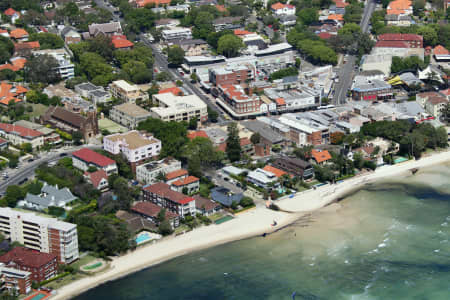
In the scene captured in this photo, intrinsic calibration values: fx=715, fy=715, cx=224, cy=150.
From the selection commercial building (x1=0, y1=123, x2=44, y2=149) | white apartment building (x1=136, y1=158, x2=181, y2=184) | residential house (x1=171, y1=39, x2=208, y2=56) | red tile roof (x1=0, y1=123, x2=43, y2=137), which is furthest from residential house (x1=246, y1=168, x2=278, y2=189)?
residential house (x1=171, y1=39, x2=208, y2=56)

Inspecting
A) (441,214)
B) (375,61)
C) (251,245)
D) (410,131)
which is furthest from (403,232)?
(375,61)

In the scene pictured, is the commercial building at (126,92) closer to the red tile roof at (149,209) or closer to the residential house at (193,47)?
the residential house at (193,47)

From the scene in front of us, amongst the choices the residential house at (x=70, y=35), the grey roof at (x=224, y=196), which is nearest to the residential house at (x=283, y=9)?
the residential house at (x=70, y=35)

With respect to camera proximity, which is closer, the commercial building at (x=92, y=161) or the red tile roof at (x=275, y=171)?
the commercial building at (x=92, y=161)

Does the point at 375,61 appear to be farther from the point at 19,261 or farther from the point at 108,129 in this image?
the point at 19,261

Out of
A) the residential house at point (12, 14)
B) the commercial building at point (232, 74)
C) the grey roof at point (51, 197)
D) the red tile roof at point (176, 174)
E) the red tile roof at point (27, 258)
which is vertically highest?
the residential house at point (12, 14)

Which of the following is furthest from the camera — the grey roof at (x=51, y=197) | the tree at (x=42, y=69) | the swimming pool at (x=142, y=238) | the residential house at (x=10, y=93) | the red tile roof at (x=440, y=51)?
the red tile roof at (x=440, y=51)

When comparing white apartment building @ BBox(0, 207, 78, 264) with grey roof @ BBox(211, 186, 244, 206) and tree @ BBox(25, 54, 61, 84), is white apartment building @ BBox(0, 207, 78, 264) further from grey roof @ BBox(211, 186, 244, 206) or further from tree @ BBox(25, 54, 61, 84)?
tree @ BBox(25, 54, 61, 84)
